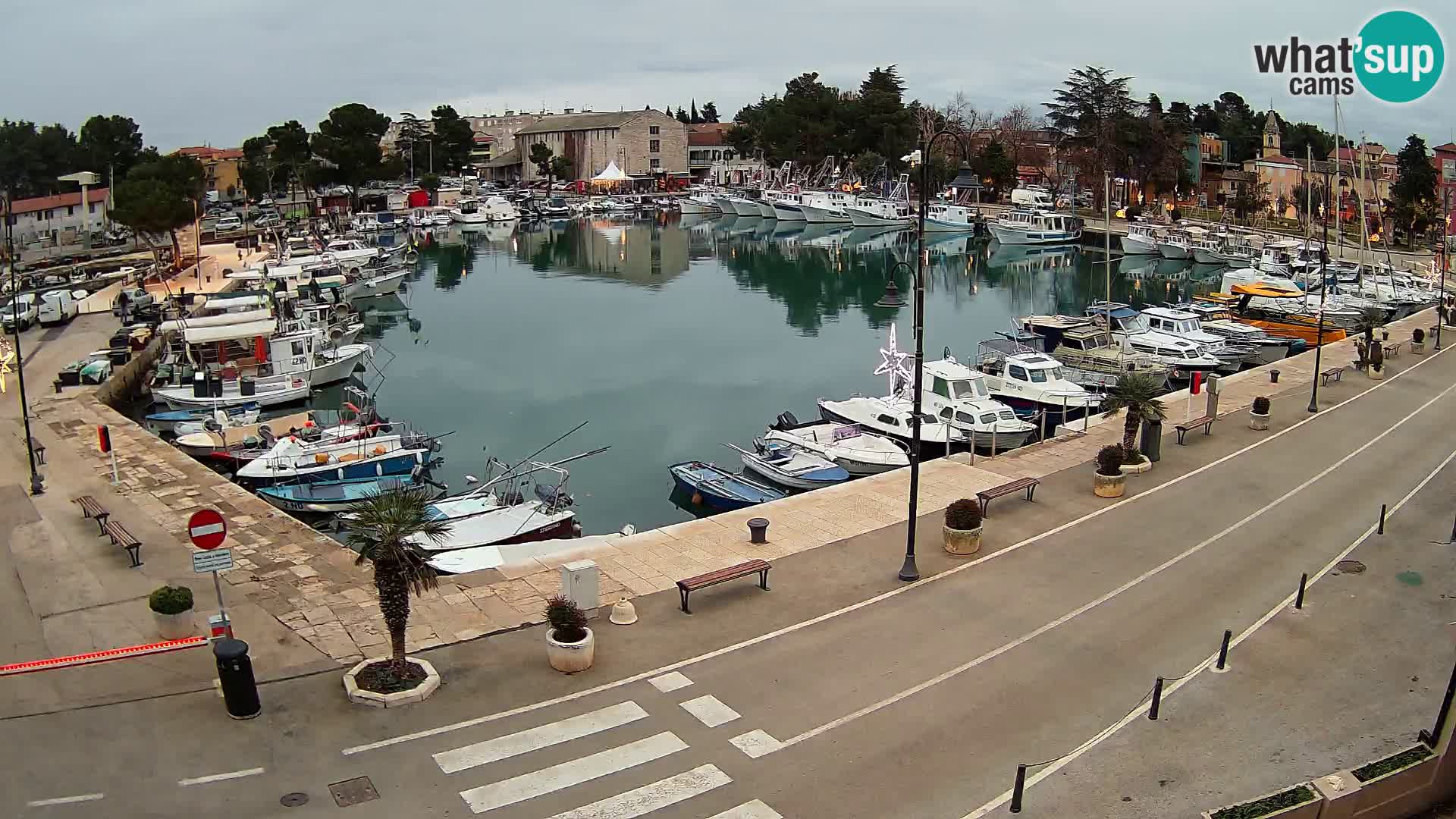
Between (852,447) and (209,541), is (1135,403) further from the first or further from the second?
(209,541)

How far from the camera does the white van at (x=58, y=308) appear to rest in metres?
51.9

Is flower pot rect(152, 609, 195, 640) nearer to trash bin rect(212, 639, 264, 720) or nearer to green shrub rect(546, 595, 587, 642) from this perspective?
trash bin rect(212, 639, 264, 720)

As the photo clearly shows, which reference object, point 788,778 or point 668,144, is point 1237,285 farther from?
point 668,144

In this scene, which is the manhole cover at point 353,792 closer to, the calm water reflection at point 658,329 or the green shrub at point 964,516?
the green shrub at point 964,516

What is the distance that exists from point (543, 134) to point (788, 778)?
179 metres

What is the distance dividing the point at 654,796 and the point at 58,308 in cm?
5157

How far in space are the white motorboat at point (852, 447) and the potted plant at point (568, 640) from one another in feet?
52.8

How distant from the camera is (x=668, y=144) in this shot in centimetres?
17625

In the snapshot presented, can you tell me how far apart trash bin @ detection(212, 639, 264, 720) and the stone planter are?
116 cm

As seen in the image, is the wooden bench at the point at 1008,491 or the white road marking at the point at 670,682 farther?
the wooden bench at the point at 1008,491

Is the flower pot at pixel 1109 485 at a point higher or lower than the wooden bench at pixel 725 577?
higher

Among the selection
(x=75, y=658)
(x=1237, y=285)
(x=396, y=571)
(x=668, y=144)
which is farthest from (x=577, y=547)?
(x=668, y=144)

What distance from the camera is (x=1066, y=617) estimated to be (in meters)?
17.2

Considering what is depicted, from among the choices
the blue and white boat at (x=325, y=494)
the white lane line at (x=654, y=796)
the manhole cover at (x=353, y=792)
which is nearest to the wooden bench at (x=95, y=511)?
the blue and white boat at (x=325, y=494)
